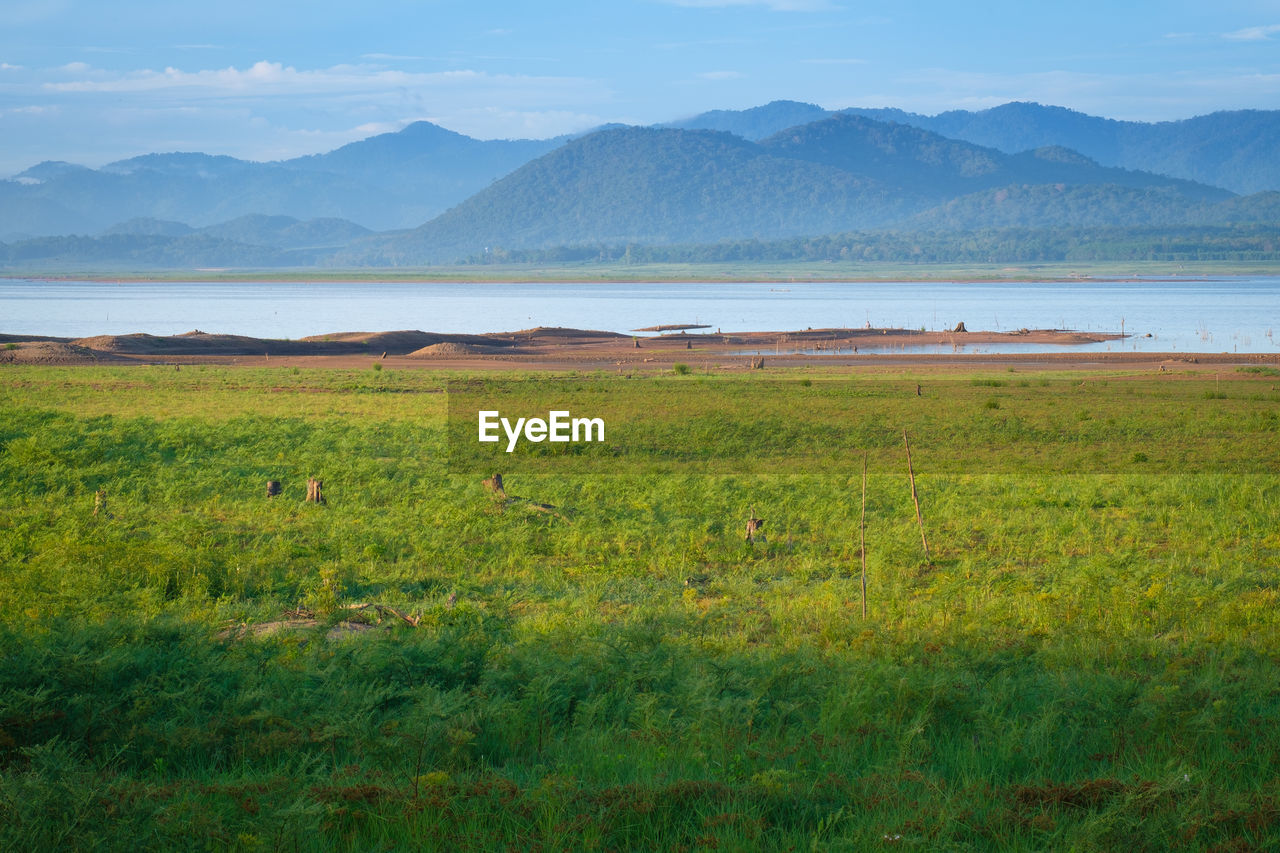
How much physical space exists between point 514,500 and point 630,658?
8.96 metres

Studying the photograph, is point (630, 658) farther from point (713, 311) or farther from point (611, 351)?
point (713, 311)

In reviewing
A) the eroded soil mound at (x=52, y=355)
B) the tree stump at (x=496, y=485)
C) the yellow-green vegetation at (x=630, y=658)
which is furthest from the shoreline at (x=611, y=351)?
the yellow-green vegetation at (x=630, y=658)

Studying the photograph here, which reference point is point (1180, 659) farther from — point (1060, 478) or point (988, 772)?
point (1060, 478)

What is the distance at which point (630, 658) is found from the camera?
9.41 m

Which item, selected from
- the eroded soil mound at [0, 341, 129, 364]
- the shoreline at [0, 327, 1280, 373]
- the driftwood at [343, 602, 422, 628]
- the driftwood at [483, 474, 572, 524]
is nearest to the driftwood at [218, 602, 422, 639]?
the driftwood at [343, 602, 422, 628]

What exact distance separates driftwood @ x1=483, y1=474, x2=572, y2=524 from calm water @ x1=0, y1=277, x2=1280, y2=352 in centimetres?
4950

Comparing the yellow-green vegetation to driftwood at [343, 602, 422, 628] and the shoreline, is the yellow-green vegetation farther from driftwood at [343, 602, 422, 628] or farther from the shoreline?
the shoreline

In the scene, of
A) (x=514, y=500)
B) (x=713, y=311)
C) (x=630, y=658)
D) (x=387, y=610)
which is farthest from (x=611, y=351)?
(x=630, y=658)

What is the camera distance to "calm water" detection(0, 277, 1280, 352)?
83500mm

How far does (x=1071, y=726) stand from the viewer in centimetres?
817

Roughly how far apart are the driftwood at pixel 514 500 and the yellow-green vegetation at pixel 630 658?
0.16m

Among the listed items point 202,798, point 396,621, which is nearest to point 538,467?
point 396,621

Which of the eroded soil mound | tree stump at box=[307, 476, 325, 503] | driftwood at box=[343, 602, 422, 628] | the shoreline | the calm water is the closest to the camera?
driftwood at box=[343, 602, 422, 628]

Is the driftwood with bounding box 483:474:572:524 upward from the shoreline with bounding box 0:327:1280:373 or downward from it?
downward
